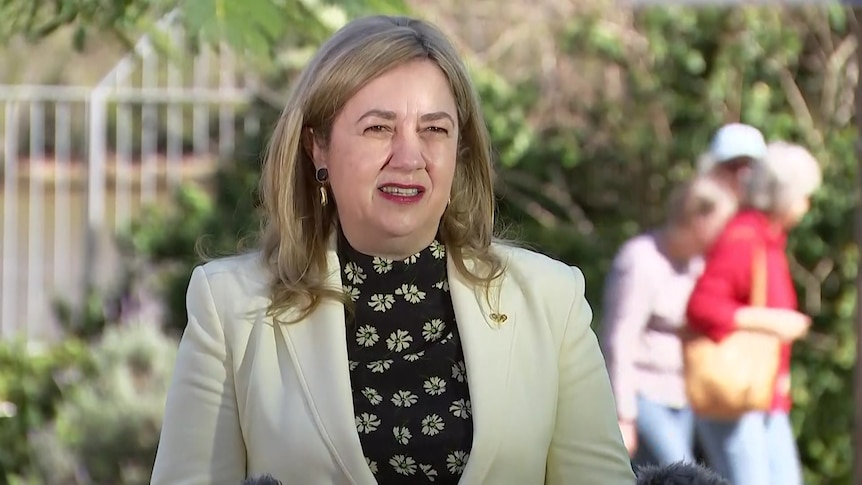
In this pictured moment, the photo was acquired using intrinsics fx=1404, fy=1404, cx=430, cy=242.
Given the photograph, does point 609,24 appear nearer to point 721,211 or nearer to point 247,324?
point 721,211

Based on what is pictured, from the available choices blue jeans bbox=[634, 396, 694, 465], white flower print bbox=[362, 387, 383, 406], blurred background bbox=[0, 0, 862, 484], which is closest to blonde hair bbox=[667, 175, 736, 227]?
blue jeans bbox=[634, 396, 694, 465]

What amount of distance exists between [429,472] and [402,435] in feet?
0.21

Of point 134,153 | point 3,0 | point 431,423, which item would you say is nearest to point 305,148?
point 431,423

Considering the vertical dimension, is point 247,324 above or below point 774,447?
above

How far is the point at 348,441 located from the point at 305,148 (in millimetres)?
480

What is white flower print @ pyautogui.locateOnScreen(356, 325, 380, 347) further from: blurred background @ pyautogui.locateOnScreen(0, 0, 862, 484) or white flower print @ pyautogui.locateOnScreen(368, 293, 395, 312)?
blurred background @ pyautogui.locateOnScreen(0, 0, 862, 484)

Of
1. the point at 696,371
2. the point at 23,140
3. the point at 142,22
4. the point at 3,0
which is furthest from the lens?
the point at 23,140

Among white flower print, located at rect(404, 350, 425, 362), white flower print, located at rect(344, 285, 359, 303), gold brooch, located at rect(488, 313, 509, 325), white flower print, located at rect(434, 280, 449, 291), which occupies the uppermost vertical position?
white flower print, located at rect(434, 280, 449, 291)

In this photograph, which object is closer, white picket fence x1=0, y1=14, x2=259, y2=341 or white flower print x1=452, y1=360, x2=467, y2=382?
white flower print x1=452, y1=360, x2=467, y2=382

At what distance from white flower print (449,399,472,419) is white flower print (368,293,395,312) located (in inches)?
7.3

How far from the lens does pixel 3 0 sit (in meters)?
3.39

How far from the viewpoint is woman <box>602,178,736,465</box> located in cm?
478

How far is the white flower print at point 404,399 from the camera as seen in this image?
1995 millimetres

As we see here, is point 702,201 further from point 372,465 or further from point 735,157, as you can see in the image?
point 372,465
